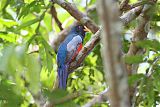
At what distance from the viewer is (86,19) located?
8.13 feet

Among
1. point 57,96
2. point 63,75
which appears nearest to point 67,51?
point 63,75

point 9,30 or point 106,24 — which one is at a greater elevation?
point 9,30

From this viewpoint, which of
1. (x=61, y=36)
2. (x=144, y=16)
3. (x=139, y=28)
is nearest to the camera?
(x=144, y=16)

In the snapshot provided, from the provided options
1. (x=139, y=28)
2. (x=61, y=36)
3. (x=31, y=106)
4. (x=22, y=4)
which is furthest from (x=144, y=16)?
(x=61, y=36)

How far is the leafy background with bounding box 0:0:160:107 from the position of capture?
3.13 feet

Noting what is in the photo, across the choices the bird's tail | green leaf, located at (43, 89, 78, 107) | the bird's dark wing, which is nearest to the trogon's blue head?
the bird's dark wing

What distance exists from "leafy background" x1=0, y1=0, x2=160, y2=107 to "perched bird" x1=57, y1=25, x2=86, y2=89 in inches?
3.3

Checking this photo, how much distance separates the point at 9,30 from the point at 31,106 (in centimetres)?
60

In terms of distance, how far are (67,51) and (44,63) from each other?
0.44 m

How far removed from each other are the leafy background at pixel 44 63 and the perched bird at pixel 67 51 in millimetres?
84

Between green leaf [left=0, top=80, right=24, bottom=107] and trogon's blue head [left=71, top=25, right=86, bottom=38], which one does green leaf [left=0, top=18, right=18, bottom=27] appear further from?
green leaf [left=0, top=80, right=24, bottom=107]

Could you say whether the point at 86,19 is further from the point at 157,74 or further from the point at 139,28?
the point at 157,74

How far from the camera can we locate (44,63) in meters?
2.44

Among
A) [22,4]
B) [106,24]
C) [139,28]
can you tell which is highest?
[22,4]
